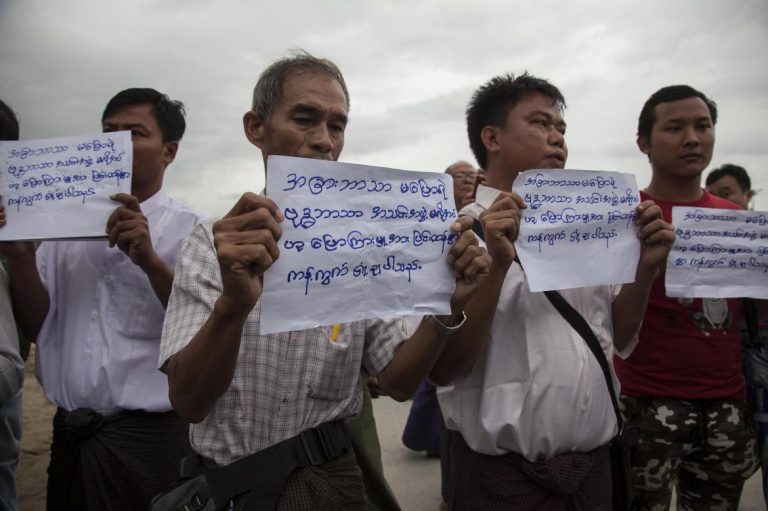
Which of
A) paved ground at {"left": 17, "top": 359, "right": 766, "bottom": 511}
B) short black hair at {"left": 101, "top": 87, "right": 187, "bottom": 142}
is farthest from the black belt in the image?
paved ground at {"left": 17, "top": 359, "right": 766, "bottom": 511}

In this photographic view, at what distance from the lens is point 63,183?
1999 millimetres

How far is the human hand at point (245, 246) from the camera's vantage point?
44.3 inches

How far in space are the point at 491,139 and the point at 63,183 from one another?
1.67m

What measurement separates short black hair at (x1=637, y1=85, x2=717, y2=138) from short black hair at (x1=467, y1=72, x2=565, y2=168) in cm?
77

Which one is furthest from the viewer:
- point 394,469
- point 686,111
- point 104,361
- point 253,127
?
point 394,469

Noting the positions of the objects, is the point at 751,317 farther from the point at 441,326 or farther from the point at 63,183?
the point at 63,183

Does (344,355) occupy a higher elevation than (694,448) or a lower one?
higher

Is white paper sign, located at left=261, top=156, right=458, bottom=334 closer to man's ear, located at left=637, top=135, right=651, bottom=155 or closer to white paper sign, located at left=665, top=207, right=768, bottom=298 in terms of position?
white paper sign, located at left=665, top=207, right=768, bottom=298

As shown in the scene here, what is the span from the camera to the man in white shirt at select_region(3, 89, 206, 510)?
204cm

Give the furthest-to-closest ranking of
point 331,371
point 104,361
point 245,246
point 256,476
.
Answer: point 104,361
point 331,371
point 256,476
point 245,246

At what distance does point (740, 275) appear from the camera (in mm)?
2252

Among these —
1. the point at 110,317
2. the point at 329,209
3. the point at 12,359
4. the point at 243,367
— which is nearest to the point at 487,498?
the point at 243,367

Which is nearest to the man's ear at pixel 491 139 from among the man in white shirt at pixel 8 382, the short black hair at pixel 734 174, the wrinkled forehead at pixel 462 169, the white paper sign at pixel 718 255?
the white paper sign at pixel 718 255

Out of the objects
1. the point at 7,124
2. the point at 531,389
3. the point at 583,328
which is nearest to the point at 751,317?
the point at 583,328
